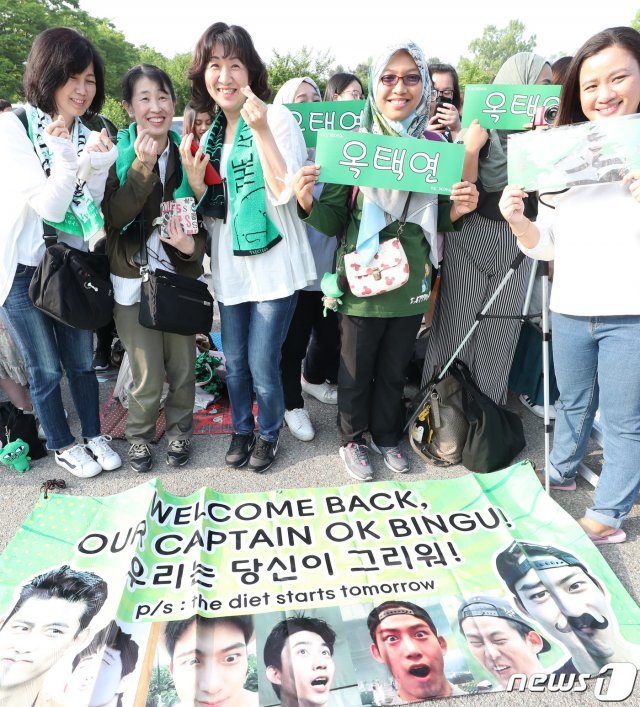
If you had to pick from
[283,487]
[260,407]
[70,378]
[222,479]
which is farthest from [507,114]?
[70,378]

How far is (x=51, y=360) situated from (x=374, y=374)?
1782mm

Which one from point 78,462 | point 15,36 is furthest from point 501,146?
point 15,36

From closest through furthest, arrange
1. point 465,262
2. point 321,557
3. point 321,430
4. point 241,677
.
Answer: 1. point 241,677
2. point 321,557
3. point 465,262
4. point 321,430

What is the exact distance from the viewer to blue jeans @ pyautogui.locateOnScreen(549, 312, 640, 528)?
2.24 m

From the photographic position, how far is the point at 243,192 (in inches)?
99.3

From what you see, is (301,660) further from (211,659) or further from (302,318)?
(302,318)

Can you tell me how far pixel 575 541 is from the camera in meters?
2.42

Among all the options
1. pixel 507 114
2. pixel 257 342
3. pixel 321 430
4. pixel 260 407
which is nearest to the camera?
pixel 507 114

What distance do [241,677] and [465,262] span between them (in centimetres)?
257

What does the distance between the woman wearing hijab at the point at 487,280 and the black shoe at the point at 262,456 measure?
120cm

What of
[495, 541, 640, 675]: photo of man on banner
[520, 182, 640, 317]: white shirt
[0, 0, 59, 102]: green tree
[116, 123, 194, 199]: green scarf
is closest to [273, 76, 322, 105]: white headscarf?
[116, 123, 194, 199]: green scarf

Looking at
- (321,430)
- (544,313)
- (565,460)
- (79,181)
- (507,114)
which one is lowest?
(321,430)

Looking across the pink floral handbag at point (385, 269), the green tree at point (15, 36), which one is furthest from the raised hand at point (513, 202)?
the green tree at point (15, 36)

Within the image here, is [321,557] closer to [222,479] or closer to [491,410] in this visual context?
[222,479]
